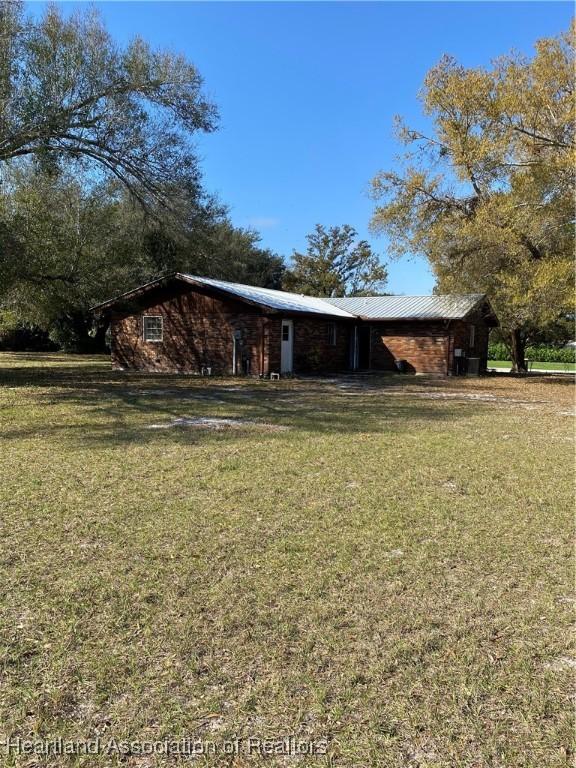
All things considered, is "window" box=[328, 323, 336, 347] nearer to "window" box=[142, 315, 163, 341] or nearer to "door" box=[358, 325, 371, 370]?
"door" box=[358, 325, 371, 370]

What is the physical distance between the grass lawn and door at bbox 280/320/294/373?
39.2ft

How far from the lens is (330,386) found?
15664 mm

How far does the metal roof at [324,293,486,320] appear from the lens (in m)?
21.1

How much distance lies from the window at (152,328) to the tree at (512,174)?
10027 millimetres

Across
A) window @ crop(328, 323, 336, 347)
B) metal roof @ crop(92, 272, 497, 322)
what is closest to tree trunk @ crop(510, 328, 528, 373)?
metal roof @ crop(92, 272, 497, 322)

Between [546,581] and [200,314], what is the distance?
16931mm

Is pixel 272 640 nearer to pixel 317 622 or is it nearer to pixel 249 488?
pixel 317 622

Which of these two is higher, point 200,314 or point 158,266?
point 158,266

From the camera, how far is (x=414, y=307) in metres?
22.7

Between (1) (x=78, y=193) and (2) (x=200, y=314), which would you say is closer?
(1) (x=78, y=193)

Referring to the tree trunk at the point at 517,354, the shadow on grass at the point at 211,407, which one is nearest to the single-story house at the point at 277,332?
the shadow on grass at the point at 211,407

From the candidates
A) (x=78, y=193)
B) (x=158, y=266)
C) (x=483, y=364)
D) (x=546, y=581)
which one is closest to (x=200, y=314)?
(x=78, y=193)

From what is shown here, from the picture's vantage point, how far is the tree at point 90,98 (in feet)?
38.1

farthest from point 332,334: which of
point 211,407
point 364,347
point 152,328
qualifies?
point 211,407
